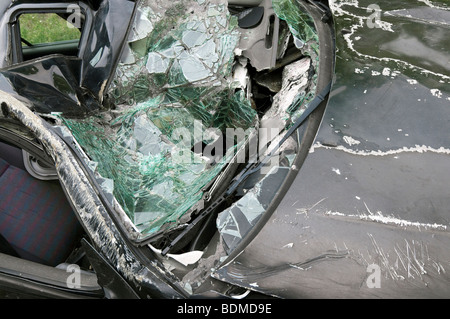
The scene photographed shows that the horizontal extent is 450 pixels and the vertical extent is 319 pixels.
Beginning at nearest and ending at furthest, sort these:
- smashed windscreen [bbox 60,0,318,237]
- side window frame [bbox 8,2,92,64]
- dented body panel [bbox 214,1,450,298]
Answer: dented body panel [bbox 214,1,450,298] → smashed windscreen [bbox 60,0,318,237] → side window frame [bbox 8,2,92,64]

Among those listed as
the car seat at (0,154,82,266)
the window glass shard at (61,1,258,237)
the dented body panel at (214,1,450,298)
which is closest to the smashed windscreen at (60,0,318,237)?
the window glass shard at (61,1,258,237)

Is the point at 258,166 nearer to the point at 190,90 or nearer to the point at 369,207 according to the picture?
the point at 369,207

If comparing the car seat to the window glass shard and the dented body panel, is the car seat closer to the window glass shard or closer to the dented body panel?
the window glass shard

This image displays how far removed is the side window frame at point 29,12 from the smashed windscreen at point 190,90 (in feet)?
0.68

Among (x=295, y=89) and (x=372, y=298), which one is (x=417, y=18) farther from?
(x=372, y=298)

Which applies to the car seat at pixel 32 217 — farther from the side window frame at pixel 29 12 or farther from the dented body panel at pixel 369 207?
the dented body panel at pixel 369 207

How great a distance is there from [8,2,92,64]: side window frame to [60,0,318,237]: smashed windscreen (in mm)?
207

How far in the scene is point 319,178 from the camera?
1.42 m

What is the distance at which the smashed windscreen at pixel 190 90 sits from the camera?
176 centimetres

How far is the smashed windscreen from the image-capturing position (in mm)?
1760

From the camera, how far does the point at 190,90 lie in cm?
196

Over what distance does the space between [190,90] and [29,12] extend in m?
0.79
